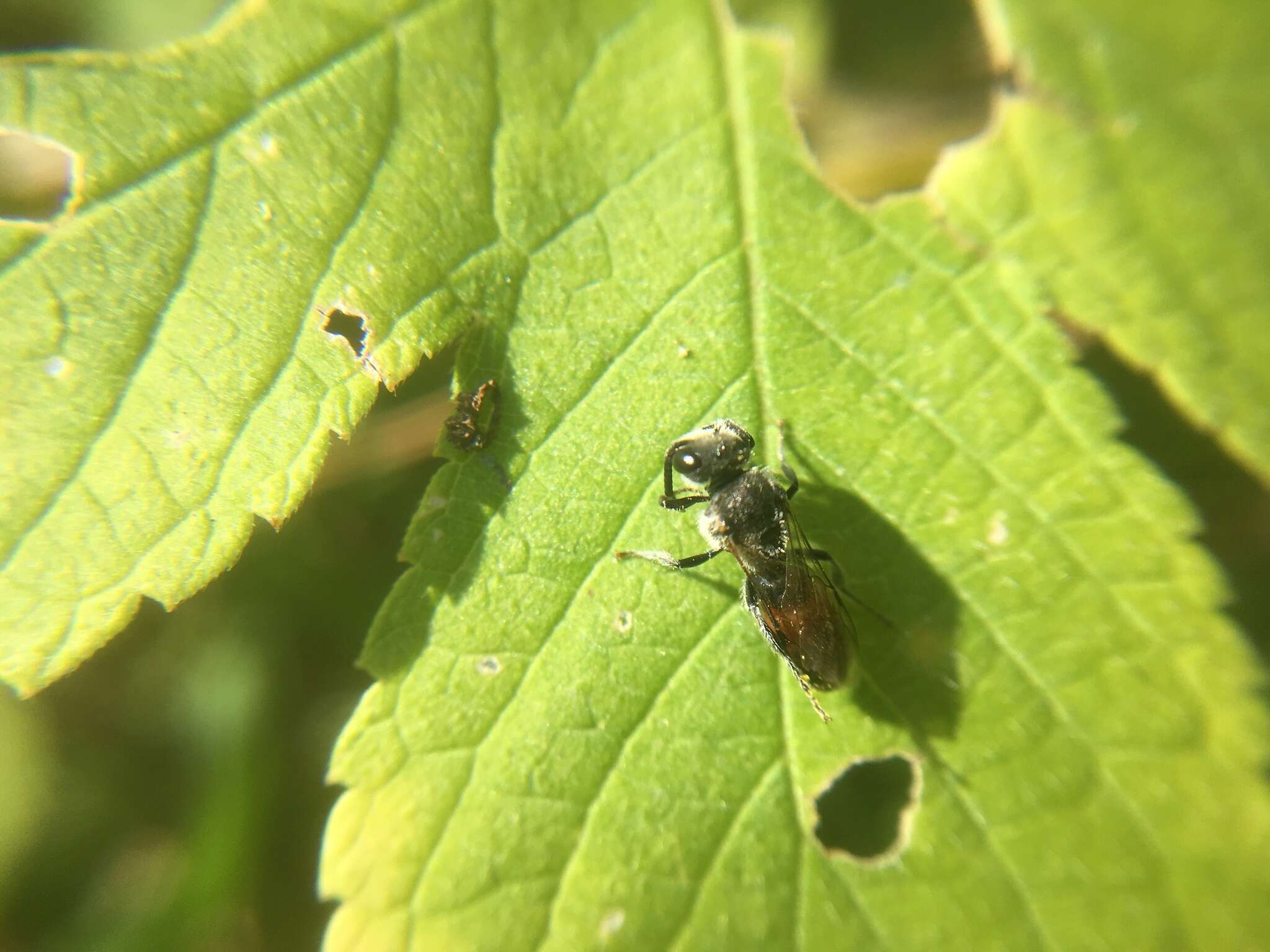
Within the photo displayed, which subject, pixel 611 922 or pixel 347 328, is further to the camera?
pixel 347 328

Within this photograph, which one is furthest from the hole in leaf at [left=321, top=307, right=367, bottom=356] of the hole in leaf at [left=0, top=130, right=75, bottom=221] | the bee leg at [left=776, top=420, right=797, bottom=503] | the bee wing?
the hole in leaf at [left=0, top=130, right=75, bottom=221]

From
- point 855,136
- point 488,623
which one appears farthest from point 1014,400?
point 855,136

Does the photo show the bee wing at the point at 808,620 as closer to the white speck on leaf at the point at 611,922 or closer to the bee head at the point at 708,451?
the bee head at the point at 708,451

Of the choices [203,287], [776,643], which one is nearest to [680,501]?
[776,643]

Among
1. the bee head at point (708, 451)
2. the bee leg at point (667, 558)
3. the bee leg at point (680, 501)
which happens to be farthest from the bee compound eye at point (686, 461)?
the bee leg at point (667, 558)

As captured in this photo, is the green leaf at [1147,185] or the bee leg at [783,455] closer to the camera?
the bee leg at [783,455]

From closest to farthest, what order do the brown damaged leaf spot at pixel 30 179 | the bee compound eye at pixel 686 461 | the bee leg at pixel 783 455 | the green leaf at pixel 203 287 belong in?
the green leaf at pixel 203 287, the bee compound eye at pixel 686 461, the bee leg at pixel 783 455, the brown damaged leaf spot at pixel 30 179

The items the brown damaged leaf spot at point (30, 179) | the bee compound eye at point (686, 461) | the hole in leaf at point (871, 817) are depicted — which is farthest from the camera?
the brown damaged leaf spot at point (30, 179)

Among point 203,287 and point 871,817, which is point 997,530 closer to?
point 871,817
